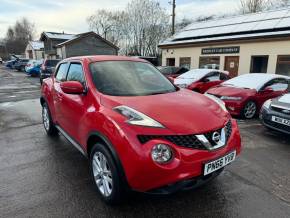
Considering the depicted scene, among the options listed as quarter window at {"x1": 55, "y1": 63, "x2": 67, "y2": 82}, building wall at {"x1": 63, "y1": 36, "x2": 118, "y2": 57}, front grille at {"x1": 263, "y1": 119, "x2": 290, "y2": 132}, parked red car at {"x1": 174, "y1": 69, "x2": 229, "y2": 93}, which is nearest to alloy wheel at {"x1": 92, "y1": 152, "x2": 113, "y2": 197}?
quarter window at {"x1": 55, "y1": 63, "x2": 67, "y2": 82}

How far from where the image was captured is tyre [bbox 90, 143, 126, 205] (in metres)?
2.80

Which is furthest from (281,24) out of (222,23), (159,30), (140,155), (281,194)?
(159,30)

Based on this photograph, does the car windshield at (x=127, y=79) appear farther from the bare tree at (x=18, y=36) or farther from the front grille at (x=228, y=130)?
the bare tree at (x=18, y=36)

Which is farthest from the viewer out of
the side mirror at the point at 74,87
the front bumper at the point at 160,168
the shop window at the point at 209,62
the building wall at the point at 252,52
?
the shop window at the point at 209,62

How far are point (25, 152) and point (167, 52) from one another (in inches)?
789

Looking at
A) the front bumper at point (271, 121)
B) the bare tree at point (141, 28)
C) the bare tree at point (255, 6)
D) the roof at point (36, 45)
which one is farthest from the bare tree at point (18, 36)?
the front bumper at point (271, 121)

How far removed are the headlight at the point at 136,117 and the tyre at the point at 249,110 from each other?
560 centimetres

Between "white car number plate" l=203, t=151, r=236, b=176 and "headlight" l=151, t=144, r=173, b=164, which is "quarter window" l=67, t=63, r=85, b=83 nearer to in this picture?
"headlight" l=151, t=144, r=173, b=164

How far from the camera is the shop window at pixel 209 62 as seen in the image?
733 inches

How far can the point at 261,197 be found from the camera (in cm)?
328

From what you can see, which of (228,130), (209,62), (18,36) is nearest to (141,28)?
(209,62)

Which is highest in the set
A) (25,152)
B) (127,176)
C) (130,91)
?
(130,91)

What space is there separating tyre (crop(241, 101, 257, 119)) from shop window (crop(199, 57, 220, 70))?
36.8 ft

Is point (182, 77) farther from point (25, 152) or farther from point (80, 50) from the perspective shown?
point (80, 50)
